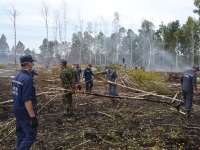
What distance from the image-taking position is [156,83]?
14.5m

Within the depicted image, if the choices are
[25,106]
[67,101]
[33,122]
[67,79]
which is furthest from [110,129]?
[25,106]

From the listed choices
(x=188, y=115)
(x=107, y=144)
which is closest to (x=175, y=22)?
(x=188, y=115)

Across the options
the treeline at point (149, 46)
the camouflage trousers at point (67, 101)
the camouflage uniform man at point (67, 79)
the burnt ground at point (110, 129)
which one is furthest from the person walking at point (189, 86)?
the treeline at point (149, 46)

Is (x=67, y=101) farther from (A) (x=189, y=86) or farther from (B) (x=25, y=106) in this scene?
(B) (x=25, y=106)

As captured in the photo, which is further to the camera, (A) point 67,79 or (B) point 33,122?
(A) point 67,79

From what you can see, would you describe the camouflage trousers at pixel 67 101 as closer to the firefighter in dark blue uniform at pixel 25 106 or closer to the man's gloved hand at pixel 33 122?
the firefighter in dark blue uniform at pixel 25 106

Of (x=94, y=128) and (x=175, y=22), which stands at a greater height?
(x=175, y=22)

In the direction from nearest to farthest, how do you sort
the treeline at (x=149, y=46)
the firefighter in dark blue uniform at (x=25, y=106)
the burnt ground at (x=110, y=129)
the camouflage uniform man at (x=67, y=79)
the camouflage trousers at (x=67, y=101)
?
the firefighter in dark blue uniform at (x=25, y=106) < the burnt ground at (x=110, y=129) < the camouflage uniform man at (x=67, y=79) < the camouflage trousers at (x=67, y=101) < the treeline at (x=149, y=46)

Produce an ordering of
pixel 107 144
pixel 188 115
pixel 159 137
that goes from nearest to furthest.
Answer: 1. pixel 107 144
2. pixel 159 137
3. pixel 188 115

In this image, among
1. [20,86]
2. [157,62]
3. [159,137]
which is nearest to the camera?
[20,86]

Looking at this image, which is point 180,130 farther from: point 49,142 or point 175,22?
point 175,22

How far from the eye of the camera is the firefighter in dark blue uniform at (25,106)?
446 centimetres

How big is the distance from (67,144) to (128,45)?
7072cm

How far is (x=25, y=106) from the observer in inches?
177
